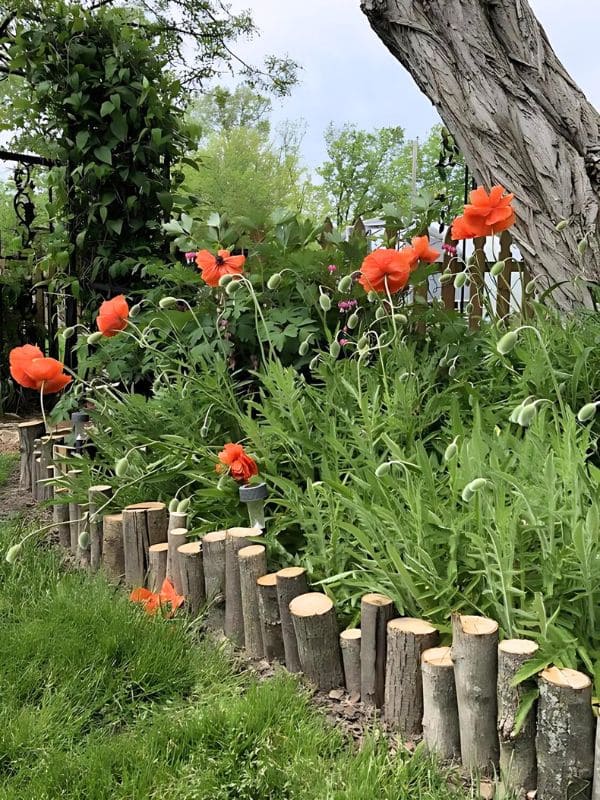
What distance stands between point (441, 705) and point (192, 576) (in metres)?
0.79

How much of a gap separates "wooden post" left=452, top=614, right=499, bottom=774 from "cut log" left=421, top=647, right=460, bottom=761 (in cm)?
2

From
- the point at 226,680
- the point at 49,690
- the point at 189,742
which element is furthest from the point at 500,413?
the point at 49,690

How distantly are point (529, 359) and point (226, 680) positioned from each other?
51.9 inches

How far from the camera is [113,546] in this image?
2197 mm

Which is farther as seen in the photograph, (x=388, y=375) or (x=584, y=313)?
(x=584, y=313)

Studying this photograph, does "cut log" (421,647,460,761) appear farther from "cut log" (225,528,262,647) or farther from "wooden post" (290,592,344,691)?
"cut log" (225,528,262,647)

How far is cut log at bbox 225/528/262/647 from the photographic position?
1837 mm

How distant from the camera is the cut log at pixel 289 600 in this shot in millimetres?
1649

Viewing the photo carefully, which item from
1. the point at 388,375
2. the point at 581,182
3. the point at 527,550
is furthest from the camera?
the point at 581,182

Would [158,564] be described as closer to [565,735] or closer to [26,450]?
[565,735]

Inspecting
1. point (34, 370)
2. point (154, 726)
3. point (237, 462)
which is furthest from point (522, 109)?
point (154, 726)

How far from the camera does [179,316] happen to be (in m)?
2.88

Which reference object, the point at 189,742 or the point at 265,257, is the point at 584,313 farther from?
the point at 189,742

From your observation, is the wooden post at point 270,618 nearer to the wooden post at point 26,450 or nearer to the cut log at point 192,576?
the cut log at point 192,576
